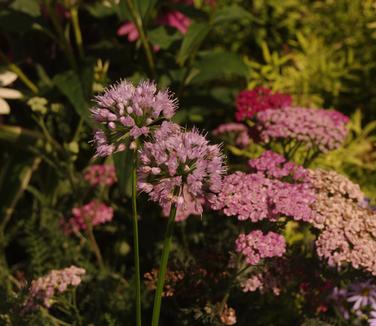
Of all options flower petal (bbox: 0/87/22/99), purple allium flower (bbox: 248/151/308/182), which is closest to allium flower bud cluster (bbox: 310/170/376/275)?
purple allium flower (bbox: 248/151/308/182)

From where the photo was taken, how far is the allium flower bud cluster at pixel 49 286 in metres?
1.28

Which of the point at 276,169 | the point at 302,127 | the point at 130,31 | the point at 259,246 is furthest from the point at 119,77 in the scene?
the point at 259,246

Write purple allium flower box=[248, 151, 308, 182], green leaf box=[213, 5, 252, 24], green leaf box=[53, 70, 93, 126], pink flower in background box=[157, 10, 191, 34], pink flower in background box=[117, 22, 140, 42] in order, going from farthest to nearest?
pink flower in background box=[157, 10, 191, 34]
pink flower in background box=[117, 22, 140, 42]
green leaf box=[213, 5, 252, 24]
green leaf box=[53, 70, 93, 126]
purple allium flower box=[248, 151, 308, 182]

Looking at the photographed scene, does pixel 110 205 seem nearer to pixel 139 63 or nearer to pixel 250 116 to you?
pixel 139 63

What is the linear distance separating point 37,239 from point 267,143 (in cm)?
80

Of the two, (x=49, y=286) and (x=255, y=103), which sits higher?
(x=255, y=103)

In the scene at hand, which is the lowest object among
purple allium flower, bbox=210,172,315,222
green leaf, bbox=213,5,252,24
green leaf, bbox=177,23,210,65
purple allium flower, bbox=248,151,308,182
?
purple allium flower, bbox=210,172,315,222

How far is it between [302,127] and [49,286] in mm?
759

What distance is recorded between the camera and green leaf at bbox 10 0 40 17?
1.95 meters

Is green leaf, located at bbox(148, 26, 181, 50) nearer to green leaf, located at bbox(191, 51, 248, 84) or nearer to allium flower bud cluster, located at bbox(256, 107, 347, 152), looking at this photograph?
green leaf, located at bbox(191, 51, 248, 84)

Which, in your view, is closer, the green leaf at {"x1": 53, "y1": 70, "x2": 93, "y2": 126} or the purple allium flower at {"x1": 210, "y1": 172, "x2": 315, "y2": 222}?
the purple allium flower at {"x1": 210, "y1": 172, "x2": 315, "y2": 222}

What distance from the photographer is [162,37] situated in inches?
74.8

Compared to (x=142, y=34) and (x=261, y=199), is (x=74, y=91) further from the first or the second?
(x=261, y=199)

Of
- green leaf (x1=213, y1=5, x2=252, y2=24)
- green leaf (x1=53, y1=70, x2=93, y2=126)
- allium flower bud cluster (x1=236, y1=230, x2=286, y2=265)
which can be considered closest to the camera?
allium flower bud cluster (x1=236, y1=230, x2=286, y2=265)
